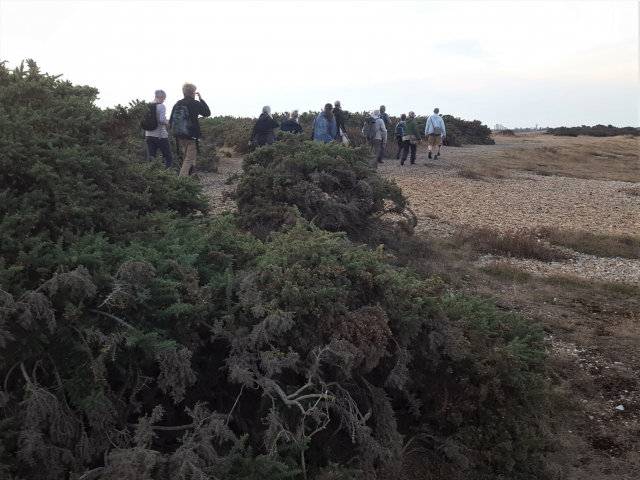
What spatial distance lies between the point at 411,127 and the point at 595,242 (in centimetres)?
905

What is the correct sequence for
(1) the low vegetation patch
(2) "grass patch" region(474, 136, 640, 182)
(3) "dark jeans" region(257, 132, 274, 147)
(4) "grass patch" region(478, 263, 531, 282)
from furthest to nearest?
(1) the low vegetation patch < (2) "grass patch" region(474, 136, 640, 182) < (3) "dark jeans" region(257, 132, 274, 147) < (4) "grass patch" region(478, 263, 531, 282)

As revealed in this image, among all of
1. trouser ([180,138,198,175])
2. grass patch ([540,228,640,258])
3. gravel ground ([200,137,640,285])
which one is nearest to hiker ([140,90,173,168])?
trouser ([180,138,198,175])

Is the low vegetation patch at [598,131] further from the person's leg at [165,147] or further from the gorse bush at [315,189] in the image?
the person's leg at [165,147]

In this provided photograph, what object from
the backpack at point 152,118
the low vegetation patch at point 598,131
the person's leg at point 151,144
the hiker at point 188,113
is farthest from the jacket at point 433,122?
the low vegetation patch at point 598,131

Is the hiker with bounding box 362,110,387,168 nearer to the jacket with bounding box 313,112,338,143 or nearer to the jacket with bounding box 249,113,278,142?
the jacket with bounding box 313,112,338,143

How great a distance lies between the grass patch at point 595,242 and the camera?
8672mm

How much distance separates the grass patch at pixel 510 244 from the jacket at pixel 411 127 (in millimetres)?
8702

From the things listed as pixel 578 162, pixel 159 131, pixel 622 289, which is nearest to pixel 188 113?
pixel 159 131

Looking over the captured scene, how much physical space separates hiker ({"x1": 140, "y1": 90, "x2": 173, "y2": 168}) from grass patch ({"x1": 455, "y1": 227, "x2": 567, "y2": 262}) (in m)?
5.44

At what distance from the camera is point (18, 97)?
4090mm

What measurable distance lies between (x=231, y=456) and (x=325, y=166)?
5404 millimetres

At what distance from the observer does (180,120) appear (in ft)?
30.4

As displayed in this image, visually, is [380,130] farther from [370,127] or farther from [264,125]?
[264,125]

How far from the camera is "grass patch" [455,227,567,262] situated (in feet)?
27.1
